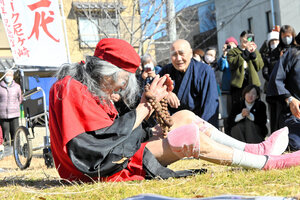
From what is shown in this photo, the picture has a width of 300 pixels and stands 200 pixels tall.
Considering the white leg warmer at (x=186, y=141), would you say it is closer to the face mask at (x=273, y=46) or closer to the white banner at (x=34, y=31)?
the face mask at (x=273, y=46)

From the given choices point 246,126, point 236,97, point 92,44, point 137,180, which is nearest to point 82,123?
point 137,180

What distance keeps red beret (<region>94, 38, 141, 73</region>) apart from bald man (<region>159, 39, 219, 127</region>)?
6.13ft

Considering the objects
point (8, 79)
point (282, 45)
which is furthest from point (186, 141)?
point (8, 79)

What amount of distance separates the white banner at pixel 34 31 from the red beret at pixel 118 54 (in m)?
5.33

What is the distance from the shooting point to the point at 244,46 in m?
6.97

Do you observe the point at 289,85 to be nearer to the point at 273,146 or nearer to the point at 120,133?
the point at 273,146

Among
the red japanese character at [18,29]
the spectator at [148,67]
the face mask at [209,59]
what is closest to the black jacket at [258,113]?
the face mask at [209,59]

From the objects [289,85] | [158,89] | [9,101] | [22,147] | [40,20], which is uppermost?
[40,20]

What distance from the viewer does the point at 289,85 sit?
15.9 ft

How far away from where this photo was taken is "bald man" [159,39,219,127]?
189 inches

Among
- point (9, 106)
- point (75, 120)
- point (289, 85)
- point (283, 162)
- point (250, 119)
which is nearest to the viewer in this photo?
point (75, 120)

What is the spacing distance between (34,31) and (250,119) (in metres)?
4.41

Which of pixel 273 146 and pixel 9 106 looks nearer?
pixel 273 146

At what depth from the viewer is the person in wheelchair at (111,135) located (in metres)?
2.81
